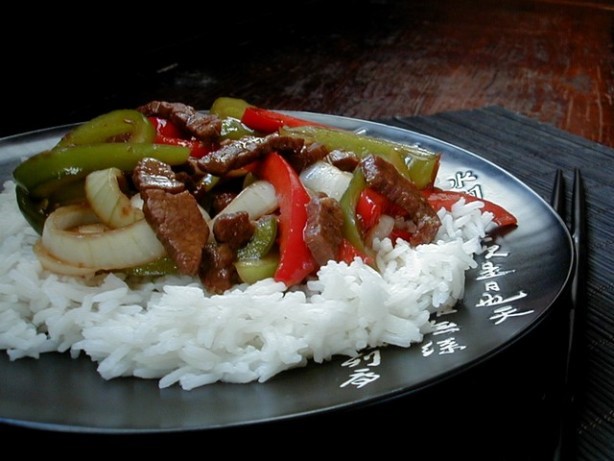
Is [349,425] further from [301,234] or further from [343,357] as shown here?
[301,234]

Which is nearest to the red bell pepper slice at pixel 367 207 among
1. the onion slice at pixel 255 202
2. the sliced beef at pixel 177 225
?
the onion slice at pixel 255 202

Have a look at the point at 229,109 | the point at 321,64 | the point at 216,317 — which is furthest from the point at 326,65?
the point at 216,317

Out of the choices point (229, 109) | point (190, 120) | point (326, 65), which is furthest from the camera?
point (326, 65)

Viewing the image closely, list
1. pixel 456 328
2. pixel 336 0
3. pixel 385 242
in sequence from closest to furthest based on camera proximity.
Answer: pixel 456 328 → pixel 385 242 → pixel 336 0

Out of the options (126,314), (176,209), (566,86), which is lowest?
(566,86)

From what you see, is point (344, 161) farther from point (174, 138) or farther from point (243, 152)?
point (174, 138)

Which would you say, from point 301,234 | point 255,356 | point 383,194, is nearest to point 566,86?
point 383,194
